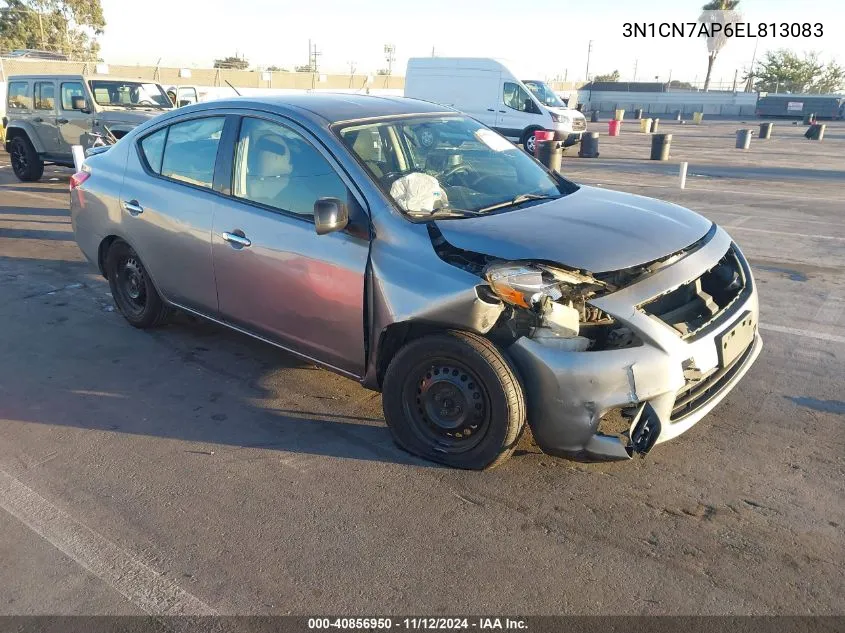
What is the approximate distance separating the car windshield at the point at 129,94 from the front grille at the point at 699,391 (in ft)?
40.7

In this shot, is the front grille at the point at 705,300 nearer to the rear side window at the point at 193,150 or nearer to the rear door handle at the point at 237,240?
the rear door handle at the point at 237,240

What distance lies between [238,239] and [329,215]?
2.97ft

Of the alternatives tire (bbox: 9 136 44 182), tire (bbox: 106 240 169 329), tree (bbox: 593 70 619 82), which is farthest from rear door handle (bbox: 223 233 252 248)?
tree (bbox: 593 70 619 82)

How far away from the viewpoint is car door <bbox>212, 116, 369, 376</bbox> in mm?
3654

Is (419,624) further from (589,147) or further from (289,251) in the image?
(589,147)

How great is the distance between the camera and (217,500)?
129 inches

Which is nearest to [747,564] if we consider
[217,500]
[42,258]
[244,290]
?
[217,500]

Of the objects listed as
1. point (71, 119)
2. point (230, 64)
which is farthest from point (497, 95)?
point (230, 64)

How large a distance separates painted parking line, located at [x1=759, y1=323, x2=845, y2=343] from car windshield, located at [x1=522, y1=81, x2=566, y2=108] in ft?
54.8

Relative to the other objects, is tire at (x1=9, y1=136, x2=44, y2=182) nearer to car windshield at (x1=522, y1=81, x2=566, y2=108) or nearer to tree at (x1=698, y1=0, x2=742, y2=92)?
car windshield at (x1=522, y1=81, x2=566, y2=108)

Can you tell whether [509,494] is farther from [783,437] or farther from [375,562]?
[783,437]

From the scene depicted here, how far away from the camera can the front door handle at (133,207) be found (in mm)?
4883

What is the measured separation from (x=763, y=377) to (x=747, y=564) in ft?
6.94

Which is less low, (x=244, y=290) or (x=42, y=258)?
Result: (x=244, y=290)
